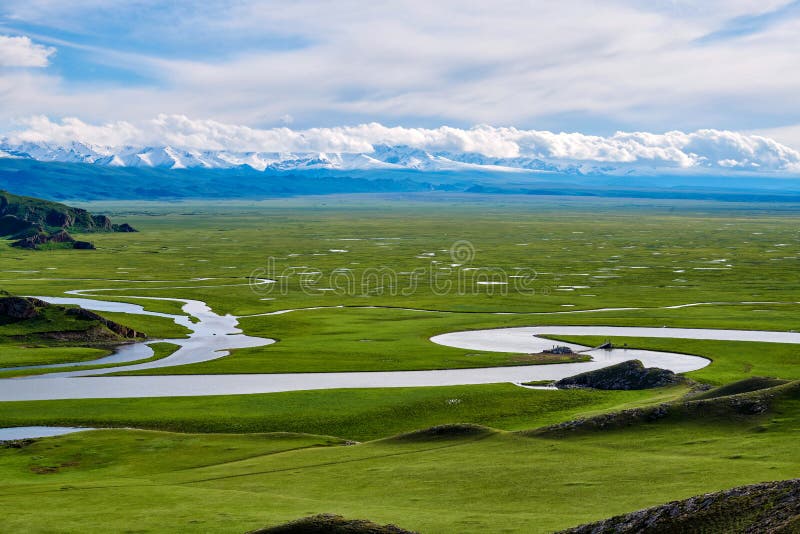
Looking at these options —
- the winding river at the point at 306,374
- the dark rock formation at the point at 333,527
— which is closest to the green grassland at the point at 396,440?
the winding river at the point at 306,374

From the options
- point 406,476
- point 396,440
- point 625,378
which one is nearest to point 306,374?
point 625,378

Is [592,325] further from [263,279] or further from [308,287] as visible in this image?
[263,279]

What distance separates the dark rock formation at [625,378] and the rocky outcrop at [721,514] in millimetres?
40172

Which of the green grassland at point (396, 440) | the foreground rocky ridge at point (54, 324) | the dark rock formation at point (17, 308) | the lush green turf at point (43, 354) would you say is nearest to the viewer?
the green grassland at point (396, 440)

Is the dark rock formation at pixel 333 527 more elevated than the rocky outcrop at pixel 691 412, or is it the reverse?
the dark rock formation at pixel 333 527

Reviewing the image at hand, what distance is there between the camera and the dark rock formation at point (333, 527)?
984 inches

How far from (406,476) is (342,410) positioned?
21.7m

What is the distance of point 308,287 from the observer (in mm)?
138250

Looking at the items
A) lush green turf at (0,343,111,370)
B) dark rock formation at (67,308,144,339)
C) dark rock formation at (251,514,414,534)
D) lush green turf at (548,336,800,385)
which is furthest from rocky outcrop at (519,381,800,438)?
dark rock formation at (67,308,144,339)

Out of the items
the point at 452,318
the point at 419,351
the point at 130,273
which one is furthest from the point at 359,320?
the point at 130,273

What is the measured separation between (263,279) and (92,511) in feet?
381

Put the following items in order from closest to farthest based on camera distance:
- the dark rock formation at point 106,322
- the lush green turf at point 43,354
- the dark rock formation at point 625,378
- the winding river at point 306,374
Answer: the dark rock formation at point 625,378 → the winding river at point 306,374 → the lush green turf at point 43,354 → the dark rock formation at point 106,322

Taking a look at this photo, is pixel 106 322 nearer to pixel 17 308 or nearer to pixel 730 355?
pixel 17 308

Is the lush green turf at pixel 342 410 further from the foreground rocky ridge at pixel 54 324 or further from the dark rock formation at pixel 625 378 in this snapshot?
the foreground rocky ridge at pixel 54 324
